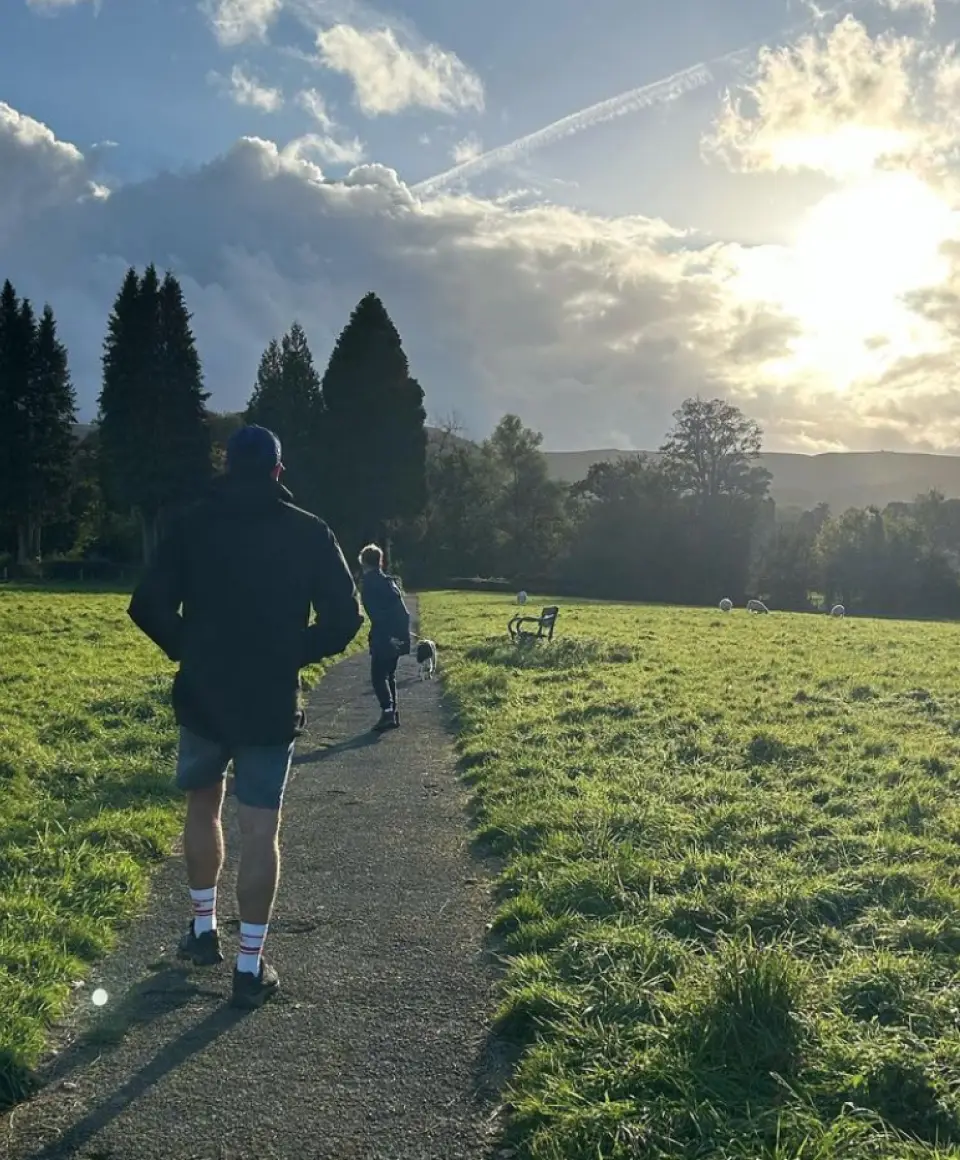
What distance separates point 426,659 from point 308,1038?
44.3 ft

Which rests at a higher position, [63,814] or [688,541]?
[688,541]

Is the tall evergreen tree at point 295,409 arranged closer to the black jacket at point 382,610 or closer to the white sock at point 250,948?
the black jacket at point 382,610

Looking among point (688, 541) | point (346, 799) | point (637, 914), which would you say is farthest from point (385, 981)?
point (688, 541)

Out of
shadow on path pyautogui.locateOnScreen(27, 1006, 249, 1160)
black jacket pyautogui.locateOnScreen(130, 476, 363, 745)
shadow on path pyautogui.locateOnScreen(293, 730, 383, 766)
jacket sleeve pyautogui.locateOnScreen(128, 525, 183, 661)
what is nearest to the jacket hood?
black jacket pyautogui.locateOnScreen(130, 476, 363, 745)

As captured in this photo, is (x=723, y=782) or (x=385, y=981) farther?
(x=723, y=782)

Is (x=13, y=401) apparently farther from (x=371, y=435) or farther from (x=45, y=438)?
(x=371, y=435)

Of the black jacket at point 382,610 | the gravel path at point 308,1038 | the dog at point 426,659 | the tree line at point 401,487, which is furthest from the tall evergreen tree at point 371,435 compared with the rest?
the gravel path at point 308,1038

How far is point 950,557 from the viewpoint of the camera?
3024 inches

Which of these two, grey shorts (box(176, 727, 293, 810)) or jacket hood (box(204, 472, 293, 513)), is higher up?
jacket hood (box(204, 472, 293, 513))

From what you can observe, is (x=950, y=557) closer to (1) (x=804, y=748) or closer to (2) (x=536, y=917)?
(1) (x=804, y=748)

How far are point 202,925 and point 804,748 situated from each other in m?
7.27

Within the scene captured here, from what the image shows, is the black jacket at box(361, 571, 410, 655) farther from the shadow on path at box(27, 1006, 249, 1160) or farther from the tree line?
the tree line

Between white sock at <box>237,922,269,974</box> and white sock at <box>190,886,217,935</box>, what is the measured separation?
1.48 feet

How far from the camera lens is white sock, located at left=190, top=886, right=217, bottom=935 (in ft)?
16.1
